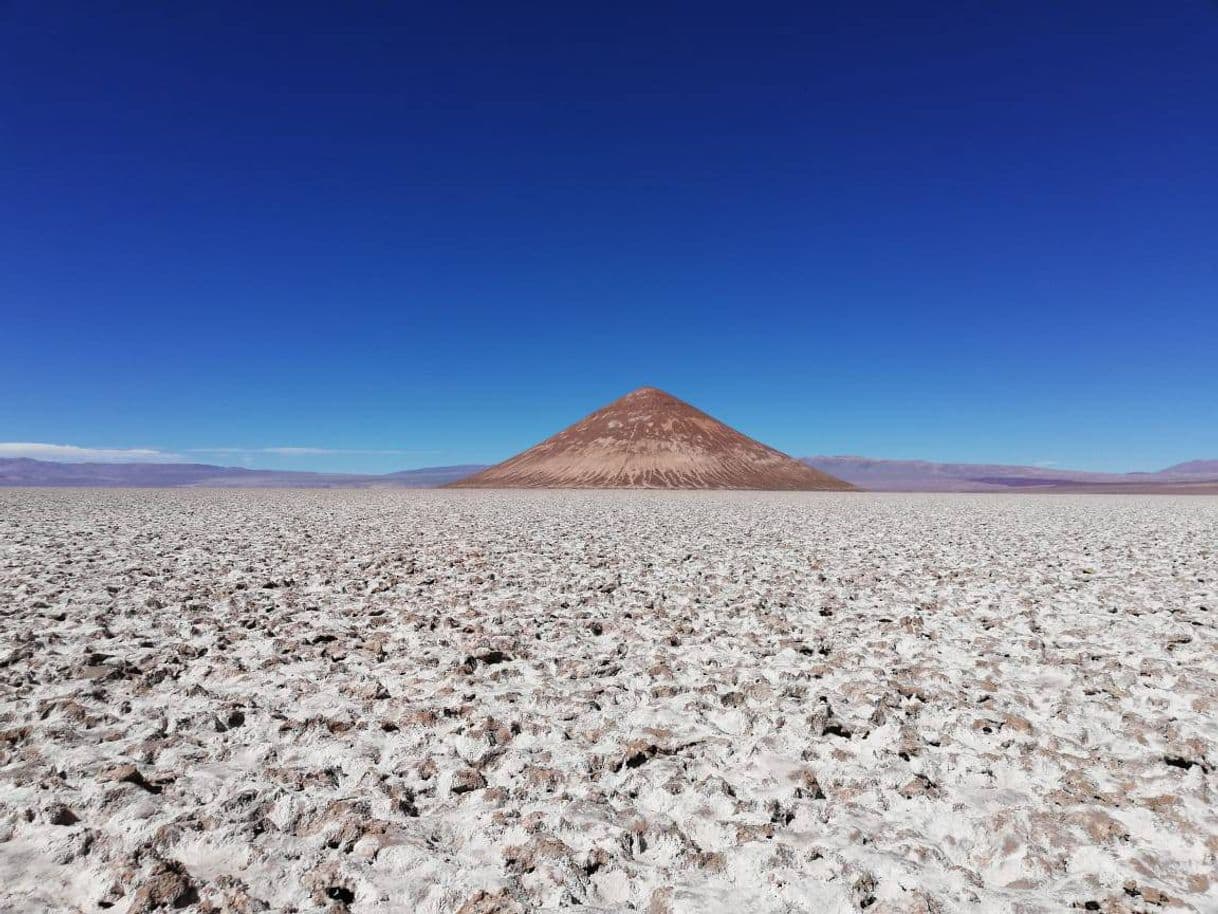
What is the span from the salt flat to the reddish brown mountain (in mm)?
86665

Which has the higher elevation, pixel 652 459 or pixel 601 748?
pixel 652 459

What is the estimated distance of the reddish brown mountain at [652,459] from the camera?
10162 cm

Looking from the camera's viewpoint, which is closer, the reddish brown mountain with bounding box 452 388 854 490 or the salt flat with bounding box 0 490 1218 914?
the salt flat with bounding box 0 490 1218 914

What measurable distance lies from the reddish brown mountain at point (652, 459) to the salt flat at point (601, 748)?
284 feet

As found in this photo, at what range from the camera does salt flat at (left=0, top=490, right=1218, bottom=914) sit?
2.65m

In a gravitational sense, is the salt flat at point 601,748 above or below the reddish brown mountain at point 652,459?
below

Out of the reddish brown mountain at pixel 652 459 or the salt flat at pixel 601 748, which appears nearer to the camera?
the salt flat at pixel 601 748

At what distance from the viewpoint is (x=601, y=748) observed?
152 inches

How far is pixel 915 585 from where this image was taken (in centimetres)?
917

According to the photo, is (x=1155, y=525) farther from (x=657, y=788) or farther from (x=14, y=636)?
(x=14, y=636)

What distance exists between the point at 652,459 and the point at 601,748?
105 meters

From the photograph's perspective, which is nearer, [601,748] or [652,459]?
[601,748]

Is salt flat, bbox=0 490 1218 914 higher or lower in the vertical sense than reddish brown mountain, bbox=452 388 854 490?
lower

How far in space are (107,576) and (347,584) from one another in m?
3.44
